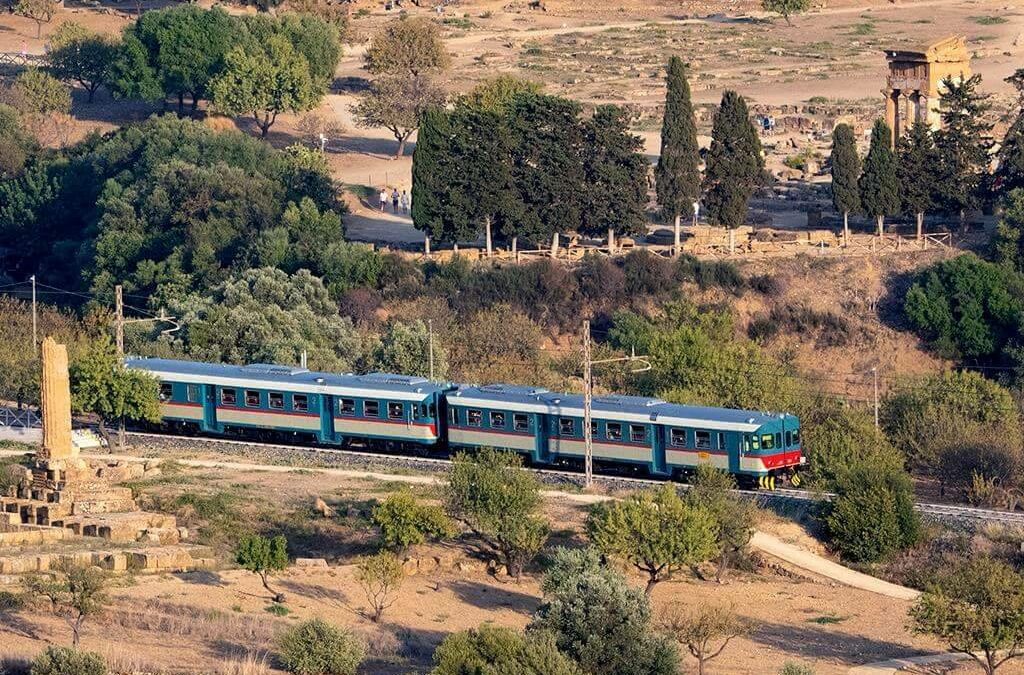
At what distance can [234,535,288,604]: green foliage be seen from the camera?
58.0m

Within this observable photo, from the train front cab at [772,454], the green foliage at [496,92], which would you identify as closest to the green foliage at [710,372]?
the train front cab at [772,454]

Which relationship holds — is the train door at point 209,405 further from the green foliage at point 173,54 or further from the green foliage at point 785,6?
the green foliage at point 785,6

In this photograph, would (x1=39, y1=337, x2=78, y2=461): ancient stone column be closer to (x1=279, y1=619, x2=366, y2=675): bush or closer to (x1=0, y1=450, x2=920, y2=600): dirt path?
(x1=0, y1=450, x2=920, y2=600): dirt path

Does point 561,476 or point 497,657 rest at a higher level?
point 497,657

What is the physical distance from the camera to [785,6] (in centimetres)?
14038

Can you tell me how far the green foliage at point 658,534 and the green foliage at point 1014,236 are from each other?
35246 millimetres

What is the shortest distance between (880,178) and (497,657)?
155 ft

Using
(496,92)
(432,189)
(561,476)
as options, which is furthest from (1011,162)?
(561,476)

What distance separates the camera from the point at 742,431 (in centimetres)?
6284

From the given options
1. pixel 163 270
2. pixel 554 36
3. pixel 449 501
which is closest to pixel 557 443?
pixel 449 501

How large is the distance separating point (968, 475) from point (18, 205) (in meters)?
50.8

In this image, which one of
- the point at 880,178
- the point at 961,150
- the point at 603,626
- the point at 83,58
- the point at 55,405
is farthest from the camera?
the point at 83,58

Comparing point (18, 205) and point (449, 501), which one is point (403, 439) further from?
point (18, 205)

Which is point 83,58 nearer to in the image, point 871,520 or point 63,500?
point 63,500
